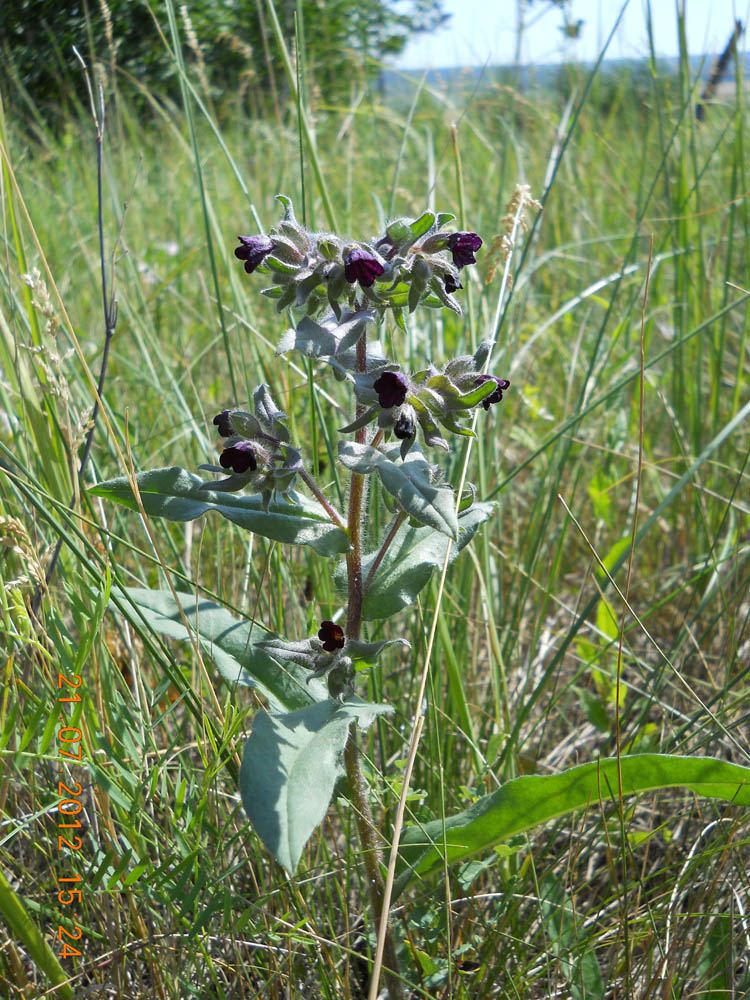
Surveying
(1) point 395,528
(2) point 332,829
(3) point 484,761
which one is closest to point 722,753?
(3) point 484,761

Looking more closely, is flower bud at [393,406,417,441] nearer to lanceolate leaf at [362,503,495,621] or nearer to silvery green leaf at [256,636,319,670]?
lanceolate leaf at [362,503,495,621]

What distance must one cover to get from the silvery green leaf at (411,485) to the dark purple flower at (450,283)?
315 mm

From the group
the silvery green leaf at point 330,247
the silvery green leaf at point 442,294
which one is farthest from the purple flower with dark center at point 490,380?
the silvery green leaf at point 330,247

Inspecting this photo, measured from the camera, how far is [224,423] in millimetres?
1525

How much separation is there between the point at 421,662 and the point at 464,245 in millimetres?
1018

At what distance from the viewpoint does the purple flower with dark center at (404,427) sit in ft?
4.45

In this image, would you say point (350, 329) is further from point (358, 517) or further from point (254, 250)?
point (358, 517)

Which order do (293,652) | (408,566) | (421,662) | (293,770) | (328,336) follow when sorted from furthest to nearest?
(421,662)
(408,566)
(293,652)
(328,336)
(293,770)

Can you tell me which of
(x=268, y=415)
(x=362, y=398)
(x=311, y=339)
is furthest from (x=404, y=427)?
(x=268, y=415)

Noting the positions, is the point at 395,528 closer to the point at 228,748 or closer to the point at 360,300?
the point at 360,300

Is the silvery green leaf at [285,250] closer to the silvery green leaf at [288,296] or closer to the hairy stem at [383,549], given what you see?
the silvery green leaf at [288,296]

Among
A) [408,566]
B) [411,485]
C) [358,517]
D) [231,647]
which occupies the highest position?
[411,485]

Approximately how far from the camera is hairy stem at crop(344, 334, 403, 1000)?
61.4 inches

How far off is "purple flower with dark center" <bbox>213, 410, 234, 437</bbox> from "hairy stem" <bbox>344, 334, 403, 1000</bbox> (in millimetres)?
249
